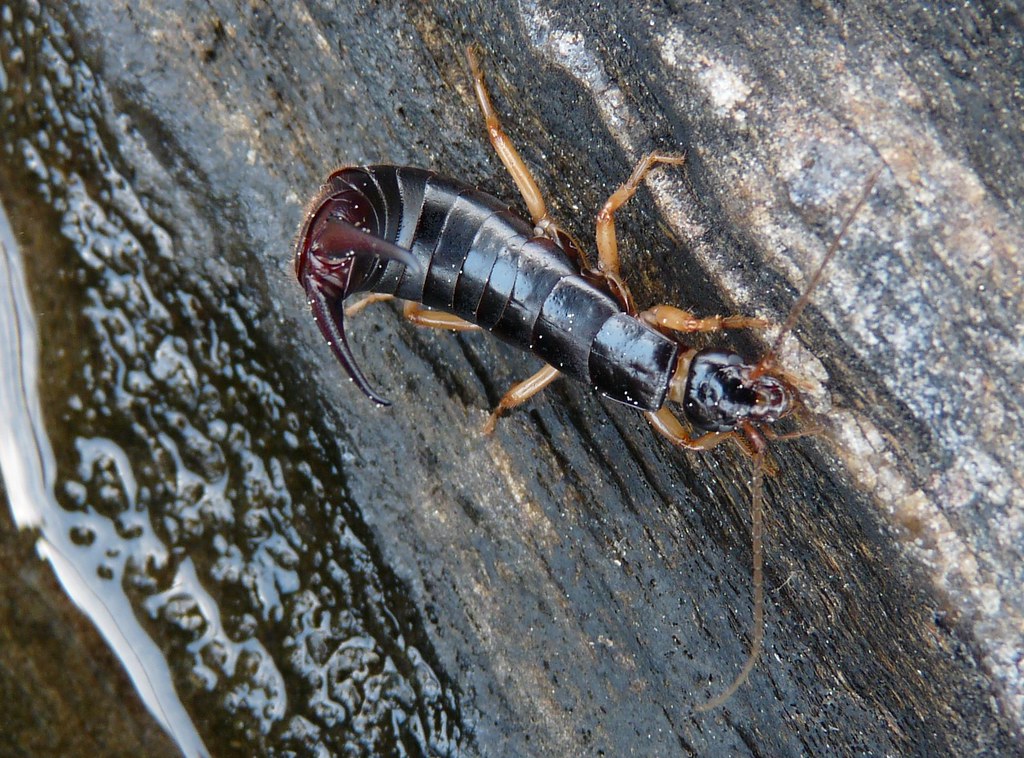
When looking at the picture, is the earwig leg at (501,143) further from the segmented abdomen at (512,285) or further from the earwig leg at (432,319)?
the earwig leg at (432,319)

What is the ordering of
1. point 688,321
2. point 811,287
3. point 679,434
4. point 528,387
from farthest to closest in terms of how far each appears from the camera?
point 528,387
point 679,434
point 688,321
point 811,287

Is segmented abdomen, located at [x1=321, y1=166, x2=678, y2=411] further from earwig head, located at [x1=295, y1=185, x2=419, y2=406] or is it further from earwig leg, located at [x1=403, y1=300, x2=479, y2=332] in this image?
earwig head, located at [x1=295, y1=185, x2=419, y2=406]

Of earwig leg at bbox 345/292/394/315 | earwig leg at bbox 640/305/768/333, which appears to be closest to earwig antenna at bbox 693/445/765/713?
earwig leg at bbox 640/305/768/333

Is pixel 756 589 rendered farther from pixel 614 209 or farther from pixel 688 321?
pixel 614 209

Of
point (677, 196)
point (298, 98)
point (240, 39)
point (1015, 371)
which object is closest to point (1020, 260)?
point (1015, 371)

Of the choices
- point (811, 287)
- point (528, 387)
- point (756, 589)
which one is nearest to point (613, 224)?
point (528, 387)
